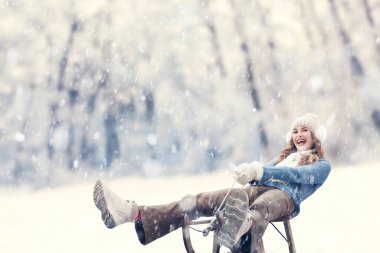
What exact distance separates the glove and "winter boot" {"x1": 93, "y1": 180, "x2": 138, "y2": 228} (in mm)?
515

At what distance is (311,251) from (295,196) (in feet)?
2.49

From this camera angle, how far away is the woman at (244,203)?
84.6 inches

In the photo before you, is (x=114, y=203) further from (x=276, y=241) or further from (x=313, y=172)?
(x=276, y=241)

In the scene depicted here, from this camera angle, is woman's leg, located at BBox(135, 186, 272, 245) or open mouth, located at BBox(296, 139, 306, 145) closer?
woman's leg, located at BBox(135, 186, 272, 245)

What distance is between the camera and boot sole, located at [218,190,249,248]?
6.95ft

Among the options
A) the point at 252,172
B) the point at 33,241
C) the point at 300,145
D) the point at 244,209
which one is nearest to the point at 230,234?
the point at 244,209

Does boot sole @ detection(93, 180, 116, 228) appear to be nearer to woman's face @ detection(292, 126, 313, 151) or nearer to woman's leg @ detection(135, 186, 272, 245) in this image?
woman's leg @ detection(135, 186, 272, 245)

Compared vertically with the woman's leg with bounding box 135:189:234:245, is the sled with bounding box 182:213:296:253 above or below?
below

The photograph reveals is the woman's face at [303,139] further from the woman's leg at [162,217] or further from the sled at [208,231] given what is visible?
the woman's leg at [162,217]

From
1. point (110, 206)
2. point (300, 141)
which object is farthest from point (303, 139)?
point (110, 206)

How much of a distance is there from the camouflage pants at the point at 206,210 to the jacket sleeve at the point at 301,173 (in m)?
0.08

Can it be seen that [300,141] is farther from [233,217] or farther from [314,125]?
[233,217]

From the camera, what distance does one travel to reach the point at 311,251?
307cm

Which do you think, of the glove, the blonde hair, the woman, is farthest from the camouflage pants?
the blonde hair
